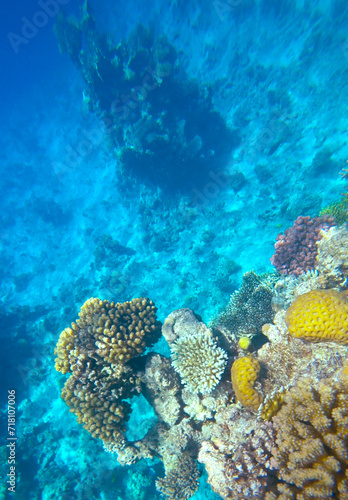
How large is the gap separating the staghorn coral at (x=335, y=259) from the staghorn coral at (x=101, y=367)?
4083mm

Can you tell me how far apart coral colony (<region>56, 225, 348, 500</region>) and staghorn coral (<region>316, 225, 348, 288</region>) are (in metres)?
0.02

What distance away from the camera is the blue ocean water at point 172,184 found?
1217 centimetres

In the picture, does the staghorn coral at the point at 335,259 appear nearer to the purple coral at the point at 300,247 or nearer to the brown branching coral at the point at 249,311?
the brown branching coral at the point at 249,311

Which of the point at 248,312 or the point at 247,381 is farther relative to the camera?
the point at 248,312

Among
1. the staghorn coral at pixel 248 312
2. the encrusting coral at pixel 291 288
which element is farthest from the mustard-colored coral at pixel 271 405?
the encrusting coral at pixel 291 288

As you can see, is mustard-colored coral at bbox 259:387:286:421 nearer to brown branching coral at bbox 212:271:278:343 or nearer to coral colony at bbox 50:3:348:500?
coral colony at bbox 50:3:348:500

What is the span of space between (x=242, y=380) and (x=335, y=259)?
3.35 meters

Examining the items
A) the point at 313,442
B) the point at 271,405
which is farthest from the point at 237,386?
the point at 313,442

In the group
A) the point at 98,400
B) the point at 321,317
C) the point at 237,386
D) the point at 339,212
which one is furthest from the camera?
the point at 339,212

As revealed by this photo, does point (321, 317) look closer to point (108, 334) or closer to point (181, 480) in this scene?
point (108, 334)

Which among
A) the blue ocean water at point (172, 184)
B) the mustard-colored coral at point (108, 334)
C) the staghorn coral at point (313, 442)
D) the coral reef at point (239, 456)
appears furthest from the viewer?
the blue ocean water at point (172, 184)

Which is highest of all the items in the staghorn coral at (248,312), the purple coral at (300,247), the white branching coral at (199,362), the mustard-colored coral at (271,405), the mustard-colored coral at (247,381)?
the purple coral at (300,247)

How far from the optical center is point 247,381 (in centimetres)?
385

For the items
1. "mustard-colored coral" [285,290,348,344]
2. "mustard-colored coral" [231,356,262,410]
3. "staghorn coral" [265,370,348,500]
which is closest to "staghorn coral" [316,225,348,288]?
"mustard-colored coral" [285,290,348,344]
